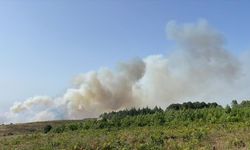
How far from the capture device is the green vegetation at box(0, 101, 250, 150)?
115 feet

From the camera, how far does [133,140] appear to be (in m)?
39.3

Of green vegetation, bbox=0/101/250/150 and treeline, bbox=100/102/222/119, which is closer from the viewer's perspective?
green vegetation, bbox=0/101/250/150

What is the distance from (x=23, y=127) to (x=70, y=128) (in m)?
38.7

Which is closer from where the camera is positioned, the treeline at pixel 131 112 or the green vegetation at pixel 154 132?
the green vegetation at pixel 154 132

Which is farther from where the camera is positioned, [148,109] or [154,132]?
[148,109]

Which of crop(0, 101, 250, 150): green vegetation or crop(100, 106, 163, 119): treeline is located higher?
crop(100, 106, 163, 119): treeline

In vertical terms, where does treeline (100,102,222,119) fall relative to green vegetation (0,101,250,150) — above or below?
above

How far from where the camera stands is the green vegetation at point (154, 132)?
34938mm

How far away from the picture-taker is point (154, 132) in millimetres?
50094

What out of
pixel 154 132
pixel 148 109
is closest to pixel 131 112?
pixel 148 109

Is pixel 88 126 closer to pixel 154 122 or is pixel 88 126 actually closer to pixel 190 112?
pixel 154 122

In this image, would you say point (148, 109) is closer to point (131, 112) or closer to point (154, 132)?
point (131, 112)

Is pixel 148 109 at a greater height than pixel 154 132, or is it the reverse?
pixel 148 109

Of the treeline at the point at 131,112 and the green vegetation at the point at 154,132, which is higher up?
the treeline at the point at 131,112
